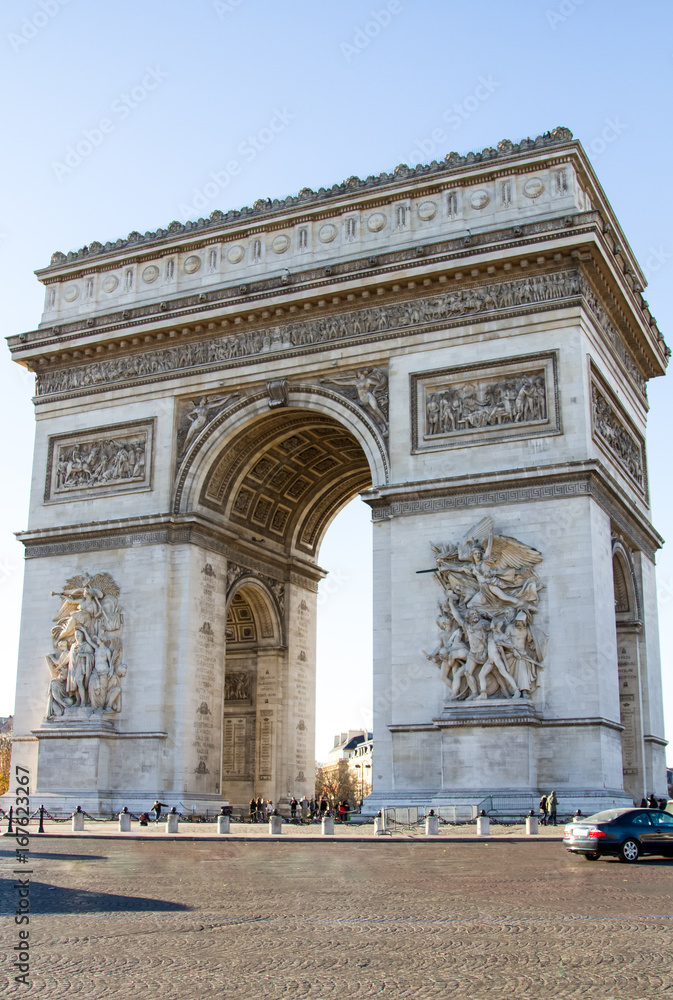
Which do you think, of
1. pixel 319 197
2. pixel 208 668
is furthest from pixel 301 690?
pixel 319 197

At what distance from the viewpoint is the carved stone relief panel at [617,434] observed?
1108 inches

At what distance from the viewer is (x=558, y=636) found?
2541 centimetres

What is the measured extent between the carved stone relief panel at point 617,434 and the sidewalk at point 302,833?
10.6m

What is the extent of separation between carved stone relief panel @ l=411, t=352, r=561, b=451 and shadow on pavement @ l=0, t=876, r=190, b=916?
18571 mm

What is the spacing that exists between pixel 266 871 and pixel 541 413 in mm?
16232

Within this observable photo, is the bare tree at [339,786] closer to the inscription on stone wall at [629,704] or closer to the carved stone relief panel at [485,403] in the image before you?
the inscription on stone wall at [629,704]

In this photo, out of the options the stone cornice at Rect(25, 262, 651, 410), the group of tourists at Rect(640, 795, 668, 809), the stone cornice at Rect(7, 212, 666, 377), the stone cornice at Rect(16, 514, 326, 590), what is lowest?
the group of tourists at Rect(640, 795, 668, 809)

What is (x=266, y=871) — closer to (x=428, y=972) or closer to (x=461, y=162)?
(x=428, y=972)

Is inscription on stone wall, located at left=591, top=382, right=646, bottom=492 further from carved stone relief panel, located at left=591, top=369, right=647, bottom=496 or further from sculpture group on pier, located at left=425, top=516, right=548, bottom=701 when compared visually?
sculpture group on pier, located at left=425, top=516, right=548, bottom=701

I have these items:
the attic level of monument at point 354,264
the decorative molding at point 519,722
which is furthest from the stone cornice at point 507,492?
the decorative molding at point 519,722

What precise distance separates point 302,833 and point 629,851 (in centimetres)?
932

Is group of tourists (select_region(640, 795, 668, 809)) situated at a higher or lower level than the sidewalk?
higher

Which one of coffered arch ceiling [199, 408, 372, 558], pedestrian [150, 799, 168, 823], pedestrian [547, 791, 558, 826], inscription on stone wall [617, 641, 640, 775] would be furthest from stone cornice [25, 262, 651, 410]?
pedestrian [150, 799, 168, 823]

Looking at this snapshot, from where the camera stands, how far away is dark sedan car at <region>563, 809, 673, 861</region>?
16.1 m
